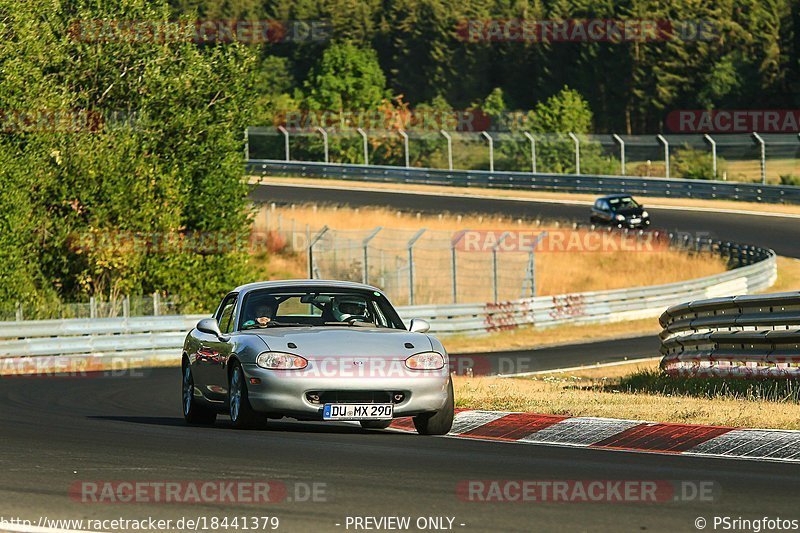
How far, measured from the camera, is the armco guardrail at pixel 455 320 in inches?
1054

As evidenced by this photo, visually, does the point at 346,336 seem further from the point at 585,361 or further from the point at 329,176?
the point at 329,176

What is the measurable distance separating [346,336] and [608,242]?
35980 millimetres

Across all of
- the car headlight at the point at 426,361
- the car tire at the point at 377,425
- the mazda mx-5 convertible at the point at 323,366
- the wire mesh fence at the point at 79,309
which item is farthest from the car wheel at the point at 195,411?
the wire mesh fence at the point at 79,309

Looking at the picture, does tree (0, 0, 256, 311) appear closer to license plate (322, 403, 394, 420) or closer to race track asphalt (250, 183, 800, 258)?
race track asphalt (250, 183, 800, 258)

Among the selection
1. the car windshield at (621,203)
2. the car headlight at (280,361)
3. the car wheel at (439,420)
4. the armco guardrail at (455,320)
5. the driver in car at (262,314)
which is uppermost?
the driver in car at (262,314)

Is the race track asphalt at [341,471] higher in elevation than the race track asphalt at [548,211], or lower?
higher

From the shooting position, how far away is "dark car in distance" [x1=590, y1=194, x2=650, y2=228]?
163ft

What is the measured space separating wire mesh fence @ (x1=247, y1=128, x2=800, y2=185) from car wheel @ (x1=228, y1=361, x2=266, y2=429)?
5405 centimetres

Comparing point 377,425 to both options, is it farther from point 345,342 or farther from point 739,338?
point 739,338

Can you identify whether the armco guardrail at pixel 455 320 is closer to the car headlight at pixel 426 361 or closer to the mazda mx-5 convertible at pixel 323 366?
the mazda mx-5 convertible at pixel 323 366

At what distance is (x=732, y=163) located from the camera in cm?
7450

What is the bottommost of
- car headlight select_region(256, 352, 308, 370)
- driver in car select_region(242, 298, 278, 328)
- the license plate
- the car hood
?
the license plate

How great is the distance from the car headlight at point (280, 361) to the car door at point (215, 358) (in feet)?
2.56

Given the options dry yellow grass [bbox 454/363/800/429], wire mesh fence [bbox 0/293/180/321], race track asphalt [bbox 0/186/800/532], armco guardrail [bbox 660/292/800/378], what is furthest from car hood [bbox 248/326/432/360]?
wire mesh fence [bbox 0/293/180/321]
